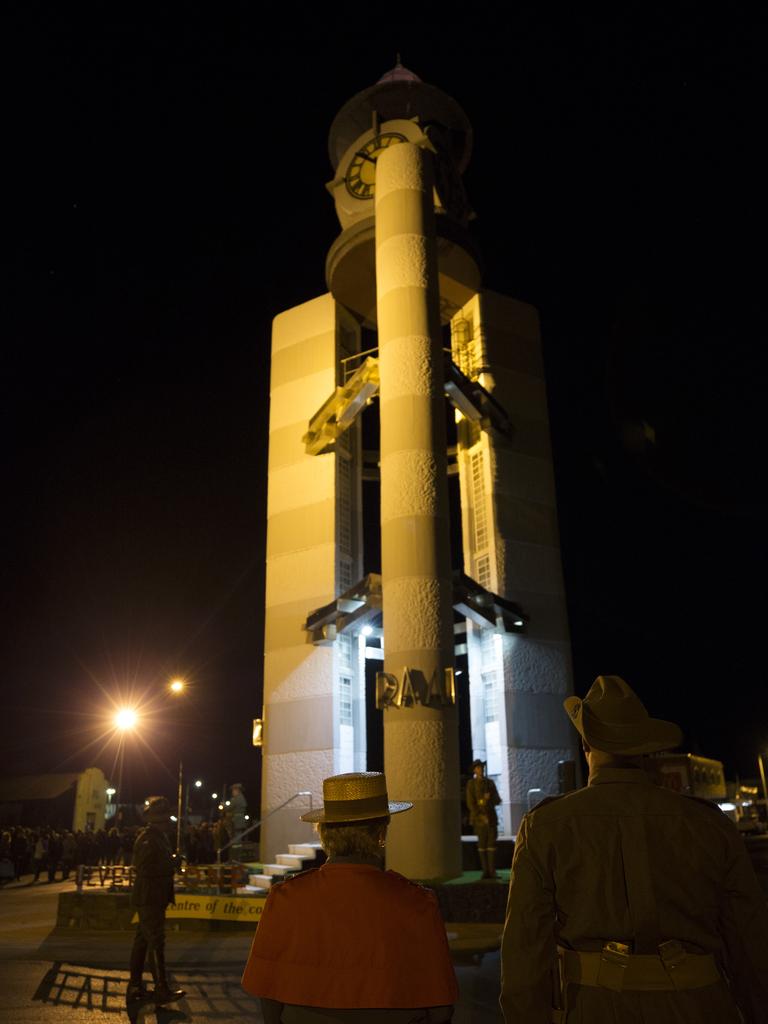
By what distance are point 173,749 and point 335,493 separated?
156ft

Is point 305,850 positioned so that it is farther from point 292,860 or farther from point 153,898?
point 153,898

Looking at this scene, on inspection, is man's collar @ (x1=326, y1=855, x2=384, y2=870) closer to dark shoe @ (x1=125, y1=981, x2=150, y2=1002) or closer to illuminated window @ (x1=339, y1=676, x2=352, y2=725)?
dark shoe @ (x1=125, y1=981, x2=150, y2=1002)

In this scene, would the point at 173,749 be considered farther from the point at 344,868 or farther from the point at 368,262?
the point at 344,868

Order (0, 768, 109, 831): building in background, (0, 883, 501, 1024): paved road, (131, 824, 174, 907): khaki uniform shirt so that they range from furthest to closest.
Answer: (0, 768, 109, 831): building in background → (131, 824, 174, 907): khaki uniform shirt → (0, 883, 501, 1024): paved road

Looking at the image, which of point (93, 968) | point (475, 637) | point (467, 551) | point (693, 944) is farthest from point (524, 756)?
point (693, 944)

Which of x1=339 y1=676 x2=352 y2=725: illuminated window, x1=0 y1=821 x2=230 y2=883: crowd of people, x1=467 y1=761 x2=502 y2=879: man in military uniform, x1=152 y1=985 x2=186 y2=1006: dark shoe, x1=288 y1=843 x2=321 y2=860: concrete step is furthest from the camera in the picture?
x1=0 y1=821 x2=230 y2=883: crowd of people

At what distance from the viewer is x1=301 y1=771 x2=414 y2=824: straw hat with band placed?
9.06 feet

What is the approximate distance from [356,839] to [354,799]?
13 cm

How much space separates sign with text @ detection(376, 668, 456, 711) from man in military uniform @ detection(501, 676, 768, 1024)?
1249cm

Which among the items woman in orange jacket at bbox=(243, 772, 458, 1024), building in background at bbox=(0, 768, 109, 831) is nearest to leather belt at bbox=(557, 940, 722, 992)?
woman in orange jacket at bbox=(243, 772, 458, 1024)

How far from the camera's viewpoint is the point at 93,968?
1019 cm

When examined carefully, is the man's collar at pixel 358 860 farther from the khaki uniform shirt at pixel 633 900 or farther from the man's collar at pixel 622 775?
the man's collar at pixel 622 775

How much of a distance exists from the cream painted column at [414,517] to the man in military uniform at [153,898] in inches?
252

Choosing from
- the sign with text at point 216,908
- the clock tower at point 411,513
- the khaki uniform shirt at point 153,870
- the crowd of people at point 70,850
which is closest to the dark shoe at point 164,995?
the khaki uniform shirt at point 153,870
